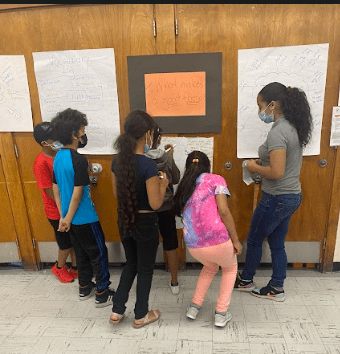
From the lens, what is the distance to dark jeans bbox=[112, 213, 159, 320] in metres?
1.51

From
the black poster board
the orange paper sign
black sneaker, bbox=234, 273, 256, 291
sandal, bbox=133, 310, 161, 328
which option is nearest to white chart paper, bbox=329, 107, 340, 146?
the black poster board

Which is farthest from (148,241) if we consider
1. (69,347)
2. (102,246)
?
(69,347)

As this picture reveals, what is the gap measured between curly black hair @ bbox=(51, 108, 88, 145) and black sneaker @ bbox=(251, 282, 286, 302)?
1632mm

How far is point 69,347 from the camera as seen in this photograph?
5.07 feet

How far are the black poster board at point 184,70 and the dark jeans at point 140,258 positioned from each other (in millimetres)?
764

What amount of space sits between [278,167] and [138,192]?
793 millimetres

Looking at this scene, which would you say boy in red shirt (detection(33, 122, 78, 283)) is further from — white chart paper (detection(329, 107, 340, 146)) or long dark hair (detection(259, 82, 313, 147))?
white chart paper (detection(329, 107, 340, 146))

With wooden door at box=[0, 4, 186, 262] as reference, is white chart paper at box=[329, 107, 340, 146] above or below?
below

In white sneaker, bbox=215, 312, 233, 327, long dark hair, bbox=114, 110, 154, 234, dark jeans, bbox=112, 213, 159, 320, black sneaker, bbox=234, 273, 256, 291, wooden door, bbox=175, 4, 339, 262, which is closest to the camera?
long dark hair, bbox=114, 110, 154, 234

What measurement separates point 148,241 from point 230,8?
1564 mm

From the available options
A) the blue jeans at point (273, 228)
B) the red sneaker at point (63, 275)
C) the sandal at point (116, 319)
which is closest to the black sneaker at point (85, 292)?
the red sneaker at point (63, 275)

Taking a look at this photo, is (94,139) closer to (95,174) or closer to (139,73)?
(95,174)

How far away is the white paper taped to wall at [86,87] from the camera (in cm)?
190

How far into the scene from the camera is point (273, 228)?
1732mm
